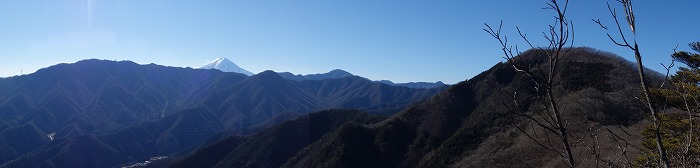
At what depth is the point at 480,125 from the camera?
78250mm

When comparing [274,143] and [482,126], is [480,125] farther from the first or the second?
[274,143]

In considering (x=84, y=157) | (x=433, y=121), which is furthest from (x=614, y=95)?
(x=84, y=157)

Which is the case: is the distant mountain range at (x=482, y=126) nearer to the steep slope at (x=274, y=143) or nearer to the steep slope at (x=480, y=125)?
the steep slope at (x=480, y=125)

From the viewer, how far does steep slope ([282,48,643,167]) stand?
60.0 metres

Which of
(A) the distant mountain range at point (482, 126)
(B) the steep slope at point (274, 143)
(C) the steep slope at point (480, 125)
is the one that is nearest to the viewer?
(A) the distant mountain range at point (482, 126)

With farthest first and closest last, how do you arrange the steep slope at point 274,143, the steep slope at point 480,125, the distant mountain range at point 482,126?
1. the steep slope at point 274,143
2. the steep slope at point 480,125
3. the distant mountain range at point 482,126

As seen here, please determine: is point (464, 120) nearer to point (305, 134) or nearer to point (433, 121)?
point (433, 121)

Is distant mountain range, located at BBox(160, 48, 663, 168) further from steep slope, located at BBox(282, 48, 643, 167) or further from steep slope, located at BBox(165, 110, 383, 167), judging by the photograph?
steep slope, located at BBox(165, 110, 383, 167)

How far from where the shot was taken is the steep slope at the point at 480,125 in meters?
60.0

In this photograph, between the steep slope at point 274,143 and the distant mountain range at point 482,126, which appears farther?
the steep slope at point 274,143

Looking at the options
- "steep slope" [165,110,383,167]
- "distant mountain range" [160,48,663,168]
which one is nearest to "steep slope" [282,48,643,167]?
"distant mountain range" [160,48,663,168]

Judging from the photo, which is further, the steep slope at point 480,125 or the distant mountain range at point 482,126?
the steep slope at point 480,125

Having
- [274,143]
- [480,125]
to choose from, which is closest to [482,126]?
[480,125]

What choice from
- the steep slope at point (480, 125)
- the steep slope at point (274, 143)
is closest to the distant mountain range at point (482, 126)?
the steep slope at point (480, 125)
